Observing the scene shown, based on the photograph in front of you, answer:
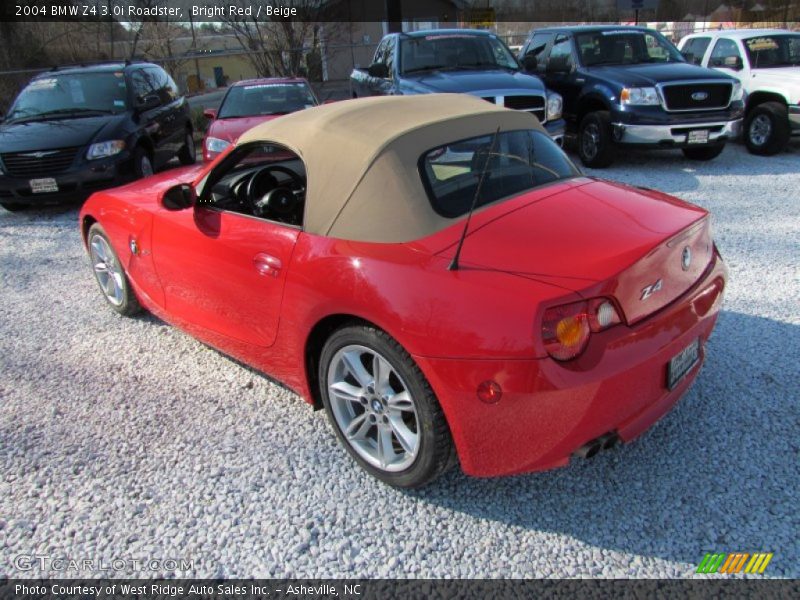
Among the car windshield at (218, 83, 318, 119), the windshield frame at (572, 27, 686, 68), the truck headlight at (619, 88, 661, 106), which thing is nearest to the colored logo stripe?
the truck headlight at (619, 88, 661, 106)

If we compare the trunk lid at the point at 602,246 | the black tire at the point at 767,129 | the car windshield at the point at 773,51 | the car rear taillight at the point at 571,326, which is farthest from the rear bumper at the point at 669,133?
the car rear taillight at the point at 571,326

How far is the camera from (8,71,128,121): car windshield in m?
8.34

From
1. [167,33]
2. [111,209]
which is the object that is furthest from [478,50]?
[167,33]

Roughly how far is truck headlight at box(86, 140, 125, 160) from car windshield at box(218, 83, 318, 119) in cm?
147

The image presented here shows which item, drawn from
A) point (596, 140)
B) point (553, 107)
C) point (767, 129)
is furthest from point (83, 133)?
point (767, 129)

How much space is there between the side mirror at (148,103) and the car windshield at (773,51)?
31.3 ft

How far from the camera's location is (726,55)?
10.2 meters

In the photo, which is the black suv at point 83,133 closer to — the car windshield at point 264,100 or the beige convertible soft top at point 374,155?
the car windshield at point 264,100

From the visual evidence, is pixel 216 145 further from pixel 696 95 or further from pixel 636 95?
pixel 696 95

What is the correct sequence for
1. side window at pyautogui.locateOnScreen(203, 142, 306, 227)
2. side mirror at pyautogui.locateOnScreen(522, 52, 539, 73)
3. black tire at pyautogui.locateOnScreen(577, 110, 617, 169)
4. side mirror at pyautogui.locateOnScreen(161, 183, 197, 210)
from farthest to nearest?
side mirror at pyautogui.locateOnScreen(522, 52, 539, 73)
black tire at pyautogui.locateOnScreen(577, 110, 617, 169)
side mirror at pyautogui.locateOnScreen(161, 183, 197, 210)
side window at pyautogui.locateOnScreen(203, 142, 306, 227)

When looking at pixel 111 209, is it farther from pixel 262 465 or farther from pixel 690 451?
pixel 690 451

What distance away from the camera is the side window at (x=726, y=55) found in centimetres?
998

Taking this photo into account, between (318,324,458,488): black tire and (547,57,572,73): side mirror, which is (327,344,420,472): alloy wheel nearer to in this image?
(318,324,458,488): black tire

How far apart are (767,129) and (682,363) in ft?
29.0
